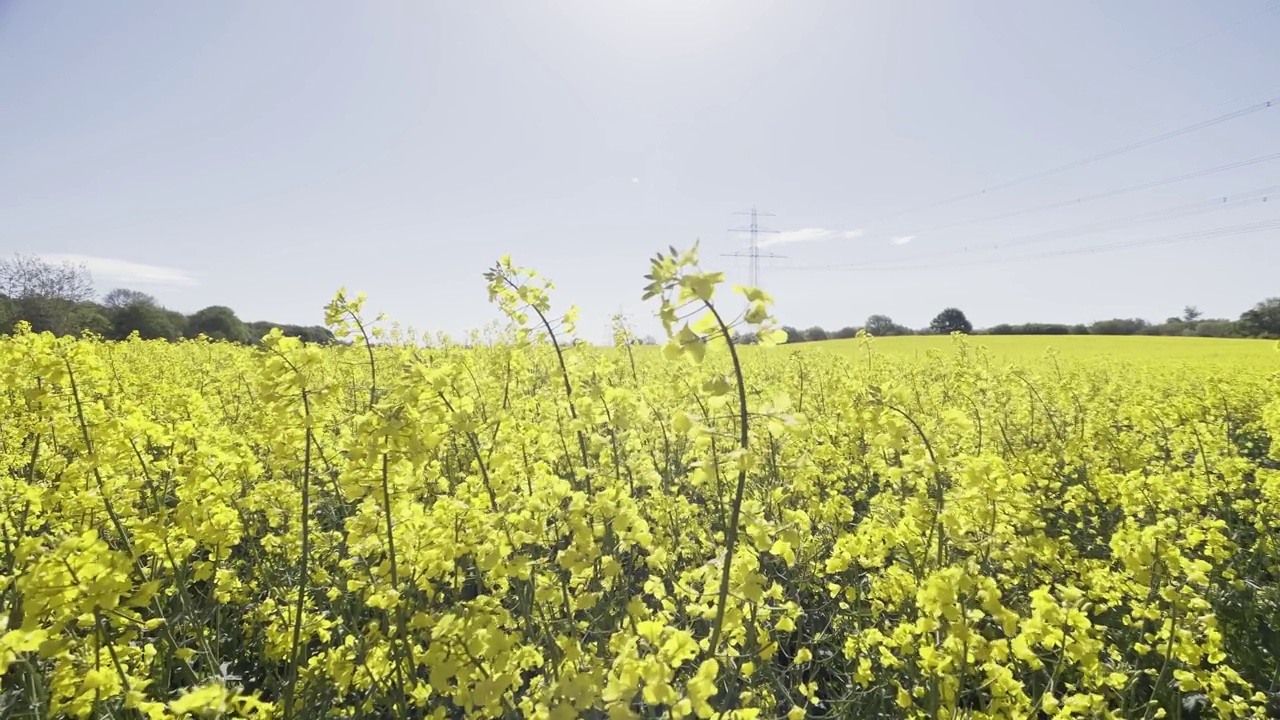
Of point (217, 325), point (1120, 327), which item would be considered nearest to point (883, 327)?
point (1120, 327)

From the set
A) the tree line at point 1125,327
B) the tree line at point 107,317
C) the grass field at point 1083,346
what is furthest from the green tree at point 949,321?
the tree line at point 107,317

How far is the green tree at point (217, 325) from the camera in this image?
35250 mm

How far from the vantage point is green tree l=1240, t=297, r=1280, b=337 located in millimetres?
38028

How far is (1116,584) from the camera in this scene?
113 inches

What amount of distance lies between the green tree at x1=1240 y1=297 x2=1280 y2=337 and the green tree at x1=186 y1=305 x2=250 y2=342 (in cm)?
6742

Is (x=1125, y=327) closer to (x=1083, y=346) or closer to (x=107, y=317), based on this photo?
(x=1083, y=346)

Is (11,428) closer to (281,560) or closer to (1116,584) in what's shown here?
(281,560)

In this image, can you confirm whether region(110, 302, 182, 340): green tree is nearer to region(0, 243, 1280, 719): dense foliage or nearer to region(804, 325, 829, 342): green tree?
region(0, 243, 1280, 719): dense foliage

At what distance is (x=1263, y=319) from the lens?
39.2m

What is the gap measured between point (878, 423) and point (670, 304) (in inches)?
67.9

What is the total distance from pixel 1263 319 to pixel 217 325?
235ft

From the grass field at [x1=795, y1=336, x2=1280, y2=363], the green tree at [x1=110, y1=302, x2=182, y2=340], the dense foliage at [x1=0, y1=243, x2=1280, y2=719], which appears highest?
the green tree at [x1=110, y1=302, x2=182, y2=340]

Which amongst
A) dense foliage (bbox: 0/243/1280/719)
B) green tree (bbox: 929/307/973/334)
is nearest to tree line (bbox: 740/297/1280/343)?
green tree (bbox: 929/307/973/334)

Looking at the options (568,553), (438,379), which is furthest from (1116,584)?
(438,379)
